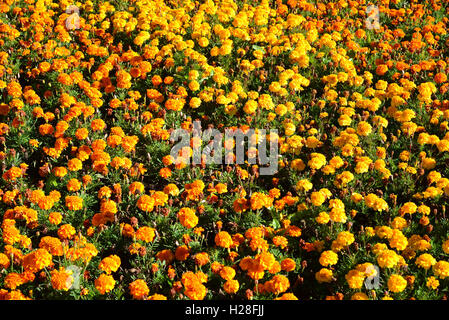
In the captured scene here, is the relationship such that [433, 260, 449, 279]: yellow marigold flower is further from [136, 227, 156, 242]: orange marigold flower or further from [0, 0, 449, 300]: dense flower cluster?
[136, 227, 156, 242]: orange marigold flower

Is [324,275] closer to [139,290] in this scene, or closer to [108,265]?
[139,290]

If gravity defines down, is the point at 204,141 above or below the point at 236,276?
above

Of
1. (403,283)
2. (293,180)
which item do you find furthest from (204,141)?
(403,283)

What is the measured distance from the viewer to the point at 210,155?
5078mm

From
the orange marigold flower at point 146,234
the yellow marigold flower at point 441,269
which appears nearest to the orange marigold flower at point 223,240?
the orange marigold flower at point 146,234

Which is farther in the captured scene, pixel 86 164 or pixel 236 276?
pixel 86 164

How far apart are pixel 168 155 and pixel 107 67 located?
165 centimetres

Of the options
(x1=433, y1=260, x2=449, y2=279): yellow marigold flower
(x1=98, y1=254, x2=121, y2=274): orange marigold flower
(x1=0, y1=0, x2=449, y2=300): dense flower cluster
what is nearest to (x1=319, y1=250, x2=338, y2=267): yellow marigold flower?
A: (x1=0, y1=0, x2=449, y2=300): dense flower cluster

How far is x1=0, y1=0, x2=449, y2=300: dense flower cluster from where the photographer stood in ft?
12.6

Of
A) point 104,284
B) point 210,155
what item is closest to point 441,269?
point 210,155

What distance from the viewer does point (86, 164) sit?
4984mm

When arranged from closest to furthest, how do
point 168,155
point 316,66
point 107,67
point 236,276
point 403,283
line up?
point 403,283
point 236,276
point 168,155
point 107,67
point 316,66

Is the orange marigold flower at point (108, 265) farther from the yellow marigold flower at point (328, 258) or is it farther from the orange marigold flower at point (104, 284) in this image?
the yellow marigold flower at point (328, 258)

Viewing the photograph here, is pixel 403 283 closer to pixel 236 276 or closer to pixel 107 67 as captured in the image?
pixel 236 276
